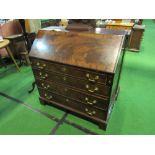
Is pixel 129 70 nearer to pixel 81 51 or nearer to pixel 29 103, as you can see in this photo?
pixel 81 51

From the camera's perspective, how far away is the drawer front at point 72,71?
136 centimetres

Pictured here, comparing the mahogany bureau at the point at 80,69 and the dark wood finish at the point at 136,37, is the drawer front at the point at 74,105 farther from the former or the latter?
the dark wood finish at the point at 136,37

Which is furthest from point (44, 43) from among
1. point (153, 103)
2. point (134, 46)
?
point (134, 46)

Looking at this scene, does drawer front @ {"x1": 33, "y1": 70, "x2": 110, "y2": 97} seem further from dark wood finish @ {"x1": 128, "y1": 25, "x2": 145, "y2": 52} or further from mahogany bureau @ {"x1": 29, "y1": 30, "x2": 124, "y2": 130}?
dark wood finish @ {"x1": 128, "y1": 25, "x2": 145, "y2": 52}

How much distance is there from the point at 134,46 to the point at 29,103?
11.5ft

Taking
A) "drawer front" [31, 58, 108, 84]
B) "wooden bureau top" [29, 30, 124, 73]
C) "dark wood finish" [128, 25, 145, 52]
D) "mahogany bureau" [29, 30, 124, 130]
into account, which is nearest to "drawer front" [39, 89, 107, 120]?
"mahogany bureau" [29, 30, 124, 130]

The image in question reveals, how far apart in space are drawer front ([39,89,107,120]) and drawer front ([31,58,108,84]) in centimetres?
41

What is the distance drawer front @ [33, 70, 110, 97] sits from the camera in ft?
4.66

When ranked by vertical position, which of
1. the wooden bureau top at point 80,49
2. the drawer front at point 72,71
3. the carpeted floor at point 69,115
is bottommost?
the carpeted floor at point 69,115

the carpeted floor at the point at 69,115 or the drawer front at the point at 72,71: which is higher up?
the drawer front at the point at 72,71

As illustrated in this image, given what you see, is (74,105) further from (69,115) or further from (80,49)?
(80,49)

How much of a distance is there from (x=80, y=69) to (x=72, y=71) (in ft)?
0.38

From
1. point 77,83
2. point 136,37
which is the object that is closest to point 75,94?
point 77,83

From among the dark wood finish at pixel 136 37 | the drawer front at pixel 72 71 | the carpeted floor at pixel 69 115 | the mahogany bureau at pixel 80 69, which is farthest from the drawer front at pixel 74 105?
the dark wood finish at pixel 136 37
